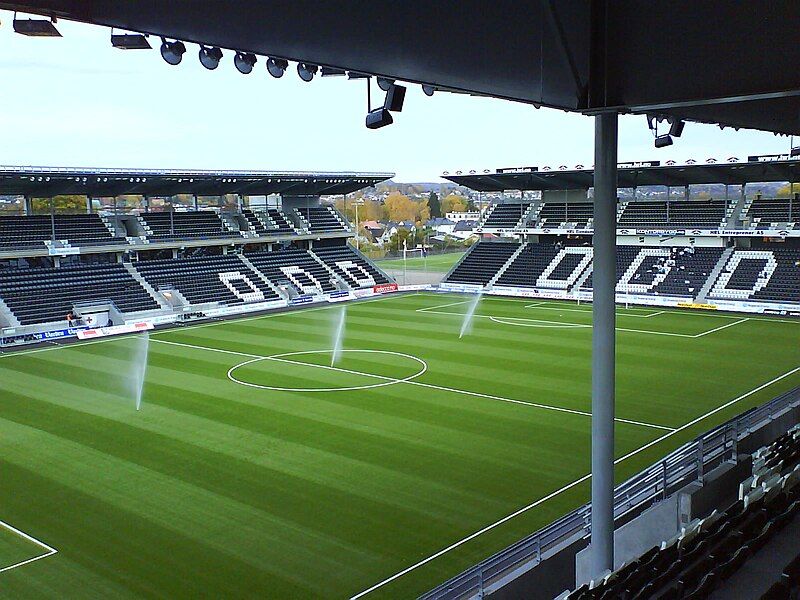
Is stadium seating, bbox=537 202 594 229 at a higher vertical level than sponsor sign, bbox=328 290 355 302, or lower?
higher

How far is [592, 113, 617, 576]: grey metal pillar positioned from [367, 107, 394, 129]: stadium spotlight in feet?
10.9

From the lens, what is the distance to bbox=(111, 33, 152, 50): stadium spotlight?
9859 mm

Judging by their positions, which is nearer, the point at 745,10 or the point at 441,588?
the point at 745,10

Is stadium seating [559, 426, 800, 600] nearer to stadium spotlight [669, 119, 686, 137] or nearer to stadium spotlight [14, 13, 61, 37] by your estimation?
stadium spotlight [669, 119, 686, 137]

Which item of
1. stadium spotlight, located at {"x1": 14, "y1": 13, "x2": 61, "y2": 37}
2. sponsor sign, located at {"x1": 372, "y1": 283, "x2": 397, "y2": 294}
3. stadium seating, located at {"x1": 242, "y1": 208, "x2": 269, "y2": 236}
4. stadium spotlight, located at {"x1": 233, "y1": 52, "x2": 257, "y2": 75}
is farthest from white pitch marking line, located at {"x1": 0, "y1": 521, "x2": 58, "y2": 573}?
stadium seating, located at {"x1": 242, "y1": 208, "x2": 269, "y2": 236}

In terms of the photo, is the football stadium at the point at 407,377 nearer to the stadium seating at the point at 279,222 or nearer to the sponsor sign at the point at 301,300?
the sponsor sign at the point at 301,300

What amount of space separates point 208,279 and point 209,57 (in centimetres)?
3686

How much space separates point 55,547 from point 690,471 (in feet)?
36.5

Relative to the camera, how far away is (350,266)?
5500 centimetres

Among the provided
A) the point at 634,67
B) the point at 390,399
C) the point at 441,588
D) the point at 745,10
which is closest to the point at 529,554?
the point at 441,588

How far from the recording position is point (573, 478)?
54.3ft

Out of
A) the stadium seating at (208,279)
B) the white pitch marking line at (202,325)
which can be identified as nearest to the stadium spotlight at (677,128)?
the white pitch marking line at (202,325)

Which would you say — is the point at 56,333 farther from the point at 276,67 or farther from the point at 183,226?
the point at 276,67

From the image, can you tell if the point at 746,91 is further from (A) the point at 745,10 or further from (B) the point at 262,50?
(B) the point at 262,50
